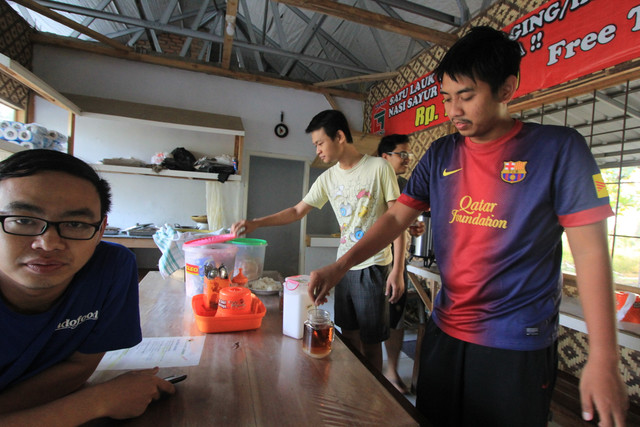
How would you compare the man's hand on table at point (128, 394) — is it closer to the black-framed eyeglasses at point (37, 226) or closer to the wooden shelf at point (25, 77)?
the black-framed eyeglasses at point (37, 226)

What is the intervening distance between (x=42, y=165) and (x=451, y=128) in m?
3.51

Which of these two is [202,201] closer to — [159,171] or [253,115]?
[159,171]

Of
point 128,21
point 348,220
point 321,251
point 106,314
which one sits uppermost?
point 128,21

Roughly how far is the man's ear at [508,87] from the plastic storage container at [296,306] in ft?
2.62

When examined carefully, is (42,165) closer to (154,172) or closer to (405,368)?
(405,368)

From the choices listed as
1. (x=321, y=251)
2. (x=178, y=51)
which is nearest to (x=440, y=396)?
(x=321, y=251)

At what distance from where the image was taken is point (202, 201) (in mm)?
4449

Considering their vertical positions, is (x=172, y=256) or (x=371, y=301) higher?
(x=172, y=256)

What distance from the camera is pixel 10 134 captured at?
91.7 inches

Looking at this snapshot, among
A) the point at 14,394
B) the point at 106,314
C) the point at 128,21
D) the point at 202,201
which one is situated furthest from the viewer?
the point at 202,201

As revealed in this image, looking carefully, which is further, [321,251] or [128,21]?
[321,251]

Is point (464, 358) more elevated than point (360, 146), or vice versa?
point (360, 146)

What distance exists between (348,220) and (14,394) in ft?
4.70

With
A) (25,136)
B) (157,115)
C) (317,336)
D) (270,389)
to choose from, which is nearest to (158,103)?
(157,115)
